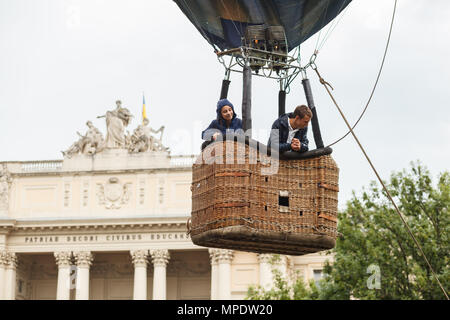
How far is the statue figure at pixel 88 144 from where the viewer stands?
56062 mm

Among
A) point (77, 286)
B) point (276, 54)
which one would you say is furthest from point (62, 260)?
point (276, 54)

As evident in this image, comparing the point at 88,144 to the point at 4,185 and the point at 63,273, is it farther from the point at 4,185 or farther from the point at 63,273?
the point at 63,273

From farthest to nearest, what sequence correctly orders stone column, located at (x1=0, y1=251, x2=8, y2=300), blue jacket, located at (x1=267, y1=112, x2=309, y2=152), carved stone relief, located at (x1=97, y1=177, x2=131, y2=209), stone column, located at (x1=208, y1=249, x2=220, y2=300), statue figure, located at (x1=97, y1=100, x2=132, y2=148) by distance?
statue figure, located at (x1=97, y1=100, x2=132, y2=148)
carved stone relief, located at (x1=97, y1=177, x2=131, y2=209)
stone column, located at (x1=0, y1=251, x2=8, y2=300)
stone column, located at (x1=208, y1=249, x2=220, y2=300)
blue jacket, located at (x1=267, y1=112, x2=309, y2=152)

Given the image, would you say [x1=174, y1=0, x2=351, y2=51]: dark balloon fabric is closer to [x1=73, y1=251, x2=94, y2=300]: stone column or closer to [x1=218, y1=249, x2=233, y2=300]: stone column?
[x1=218, y1=249, x2=233, y2=300]: stone column

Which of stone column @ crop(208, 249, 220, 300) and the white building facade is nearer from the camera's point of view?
stone column @ crop(208, 249, 220, 300)

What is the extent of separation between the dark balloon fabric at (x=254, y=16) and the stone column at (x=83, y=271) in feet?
153

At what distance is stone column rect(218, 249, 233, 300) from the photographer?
5289cm

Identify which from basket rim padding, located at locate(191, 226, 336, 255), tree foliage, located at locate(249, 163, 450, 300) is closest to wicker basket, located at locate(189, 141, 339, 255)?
basket rim padding, located at locate(191, 226, 336, 255)

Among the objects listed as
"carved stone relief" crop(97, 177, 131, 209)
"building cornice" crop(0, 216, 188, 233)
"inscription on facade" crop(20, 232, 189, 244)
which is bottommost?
"inscription on facade" crop(20, 232, 189, 244)

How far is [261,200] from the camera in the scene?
274 inches

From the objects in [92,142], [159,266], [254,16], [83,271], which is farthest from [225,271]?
[254,16]

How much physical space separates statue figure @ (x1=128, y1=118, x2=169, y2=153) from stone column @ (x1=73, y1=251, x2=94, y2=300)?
247 inches

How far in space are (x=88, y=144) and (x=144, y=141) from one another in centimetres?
310

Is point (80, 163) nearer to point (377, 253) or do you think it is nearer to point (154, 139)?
point (154, 139)
